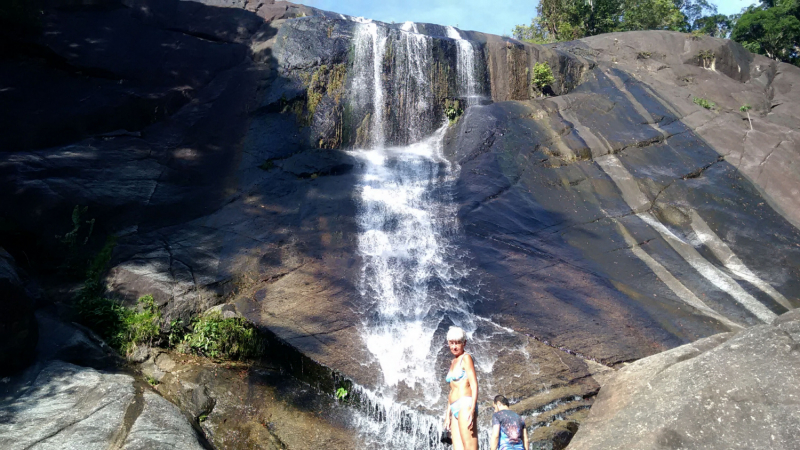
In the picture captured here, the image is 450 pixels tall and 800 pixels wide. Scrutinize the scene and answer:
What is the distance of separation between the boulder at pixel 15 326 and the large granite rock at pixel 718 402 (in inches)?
291

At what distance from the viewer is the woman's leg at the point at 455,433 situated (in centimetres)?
519

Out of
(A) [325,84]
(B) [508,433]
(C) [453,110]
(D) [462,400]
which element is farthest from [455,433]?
(C) [453,110]

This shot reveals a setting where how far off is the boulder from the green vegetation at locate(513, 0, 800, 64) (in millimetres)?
26154

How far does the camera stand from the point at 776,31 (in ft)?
97.2

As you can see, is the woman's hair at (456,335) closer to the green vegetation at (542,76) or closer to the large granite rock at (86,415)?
the large granite rock at (86,415)

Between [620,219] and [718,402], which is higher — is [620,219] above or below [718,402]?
above

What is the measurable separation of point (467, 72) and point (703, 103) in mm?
8144

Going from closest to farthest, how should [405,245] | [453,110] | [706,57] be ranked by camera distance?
[405,245]
[453,110]
[706,57]

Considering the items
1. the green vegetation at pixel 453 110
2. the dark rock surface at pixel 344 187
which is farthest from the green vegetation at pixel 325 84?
the green vegetation at pixel 453 110

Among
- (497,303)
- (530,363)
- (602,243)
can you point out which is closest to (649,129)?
(602,243)

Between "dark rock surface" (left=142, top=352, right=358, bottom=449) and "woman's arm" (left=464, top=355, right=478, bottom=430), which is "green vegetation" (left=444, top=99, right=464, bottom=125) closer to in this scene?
"dark rock surface" (left=142, top=352, right=358, bottom=449)

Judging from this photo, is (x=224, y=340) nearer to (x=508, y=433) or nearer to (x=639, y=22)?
(x=508, y=433)

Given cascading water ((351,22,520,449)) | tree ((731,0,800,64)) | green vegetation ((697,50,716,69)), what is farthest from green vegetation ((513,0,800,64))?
cascading water ((351,22,520,449))

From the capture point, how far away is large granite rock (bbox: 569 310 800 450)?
5754mm
